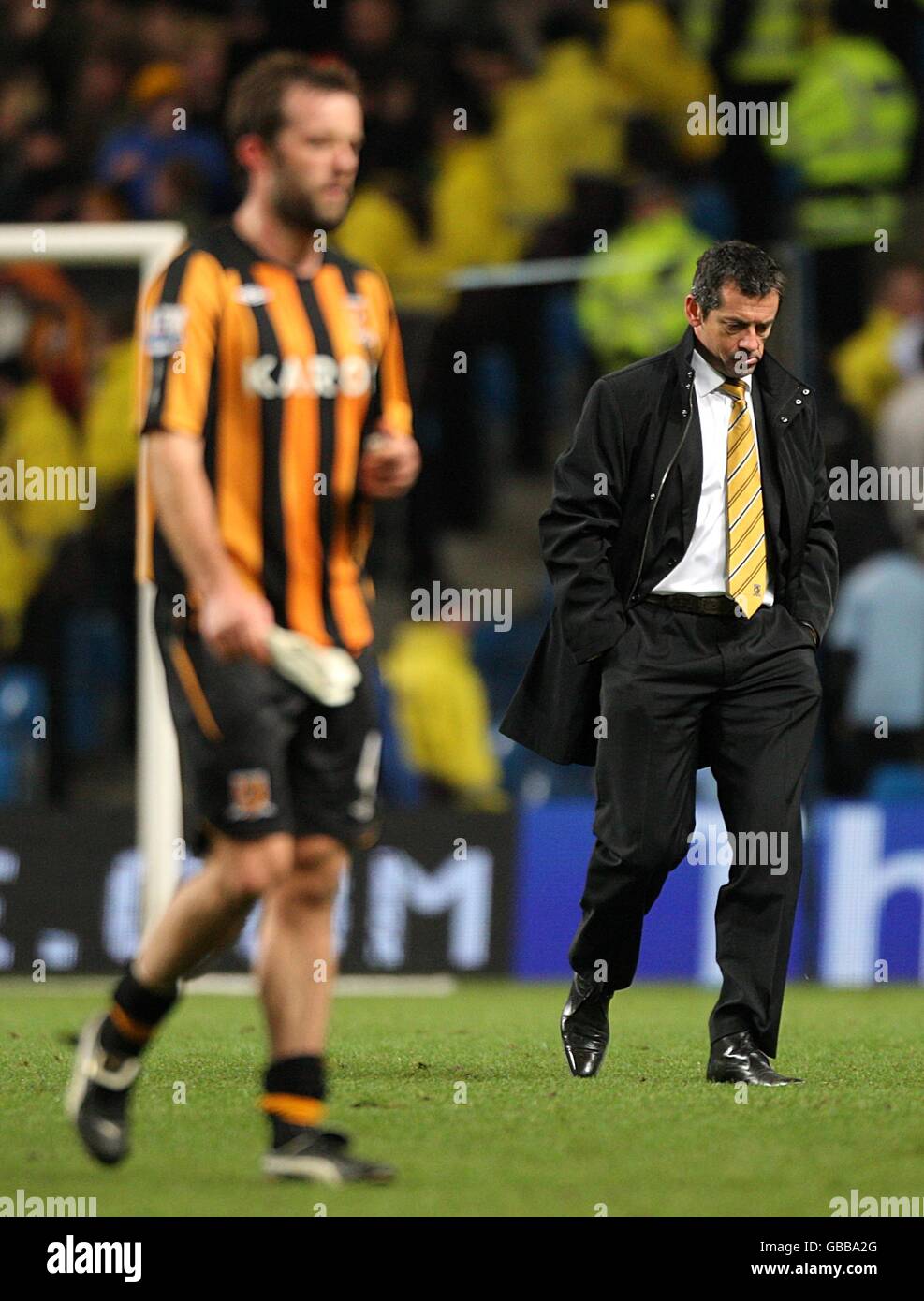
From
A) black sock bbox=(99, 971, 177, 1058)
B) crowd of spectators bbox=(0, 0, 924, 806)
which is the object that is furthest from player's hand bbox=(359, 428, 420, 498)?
crowd of spectators bbox=(0, 0, 924, 806)

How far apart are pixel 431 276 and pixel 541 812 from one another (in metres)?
3.35

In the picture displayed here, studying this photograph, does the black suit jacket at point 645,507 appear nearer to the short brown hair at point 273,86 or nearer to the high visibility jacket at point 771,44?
the short brown hair at point 273,86

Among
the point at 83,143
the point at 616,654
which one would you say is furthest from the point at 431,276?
the point at 616,654

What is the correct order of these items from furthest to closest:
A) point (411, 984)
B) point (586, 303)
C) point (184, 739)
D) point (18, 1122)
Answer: point (586, 303)
point (411, 984)
point (18, 1122)
point (184, 739)

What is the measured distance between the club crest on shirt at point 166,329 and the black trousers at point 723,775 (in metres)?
1.86

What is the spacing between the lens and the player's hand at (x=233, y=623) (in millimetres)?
4391

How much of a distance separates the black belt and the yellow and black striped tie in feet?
0.10

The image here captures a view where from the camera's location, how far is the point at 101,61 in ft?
44.1

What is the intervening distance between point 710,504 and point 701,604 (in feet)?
0.84

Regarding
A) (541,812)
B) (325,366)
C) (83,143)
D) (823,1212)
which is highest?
(83,143)

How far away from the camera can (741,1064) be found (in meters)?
5.90

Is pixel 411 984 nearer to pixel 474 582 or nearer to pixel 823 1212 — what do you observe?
pixel 474 582
